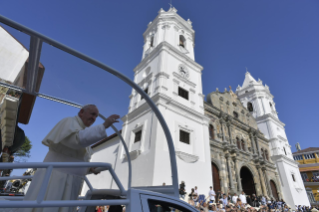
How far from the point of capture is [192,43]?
18.9 metres

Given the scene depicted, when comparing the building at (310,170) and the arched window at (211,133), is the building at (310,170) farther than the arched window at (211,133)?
Yes

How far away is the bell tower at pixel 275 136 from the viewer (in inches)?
811

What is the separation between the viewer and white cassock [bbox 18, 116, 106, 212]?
162 centimetres

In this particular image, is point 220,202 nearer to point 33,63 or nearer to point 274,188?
point 33,63

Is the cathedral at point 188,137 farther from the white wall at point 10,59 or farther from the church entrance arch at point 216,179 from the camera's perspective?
the white wall at point 10,59

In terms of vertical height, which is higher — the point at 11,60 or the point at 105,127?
the point at 11,60

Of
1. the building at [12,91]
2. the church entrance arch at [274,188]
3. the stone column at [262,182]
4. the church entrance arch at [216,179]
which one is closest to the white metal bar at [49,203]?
the building at [12,91]

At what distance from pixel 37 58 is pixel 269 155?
2606 centimetres

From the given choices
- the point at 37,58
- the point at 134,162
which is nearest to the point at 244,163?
the point at 134,162

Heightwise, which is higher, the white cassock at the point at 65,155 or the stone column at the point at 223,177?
the stone column at the point at 223,177

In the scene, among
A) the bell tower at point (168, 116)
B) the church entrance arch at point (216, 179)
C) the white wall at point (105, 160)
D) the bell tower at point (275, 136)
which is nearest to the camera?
the bell tower at point (168, 116)

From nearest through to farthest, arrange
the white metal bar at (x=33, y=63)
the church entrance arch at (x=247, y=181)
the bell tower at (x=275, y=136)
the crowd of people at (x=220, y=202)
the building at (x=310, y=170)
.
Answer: the white metal bar at (x=33, y=63), the crowd of people at (x=220, y=202), the church entrance arch at (x=247, y=181), the bell tower at (x=275, y=136), the building at (x=310, y=170)

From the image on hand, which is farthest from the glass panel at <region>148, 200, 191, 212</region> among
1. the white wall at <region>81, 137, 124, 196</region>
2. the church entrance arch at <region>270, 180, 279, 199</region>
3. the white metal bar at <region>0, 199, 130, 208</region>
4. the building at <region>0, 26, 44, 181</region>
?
the church entrance arch at <region>270, 180, 279, 199</region>

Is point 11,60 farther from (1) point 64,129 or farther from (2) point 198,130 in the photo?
(2) point 198,130
